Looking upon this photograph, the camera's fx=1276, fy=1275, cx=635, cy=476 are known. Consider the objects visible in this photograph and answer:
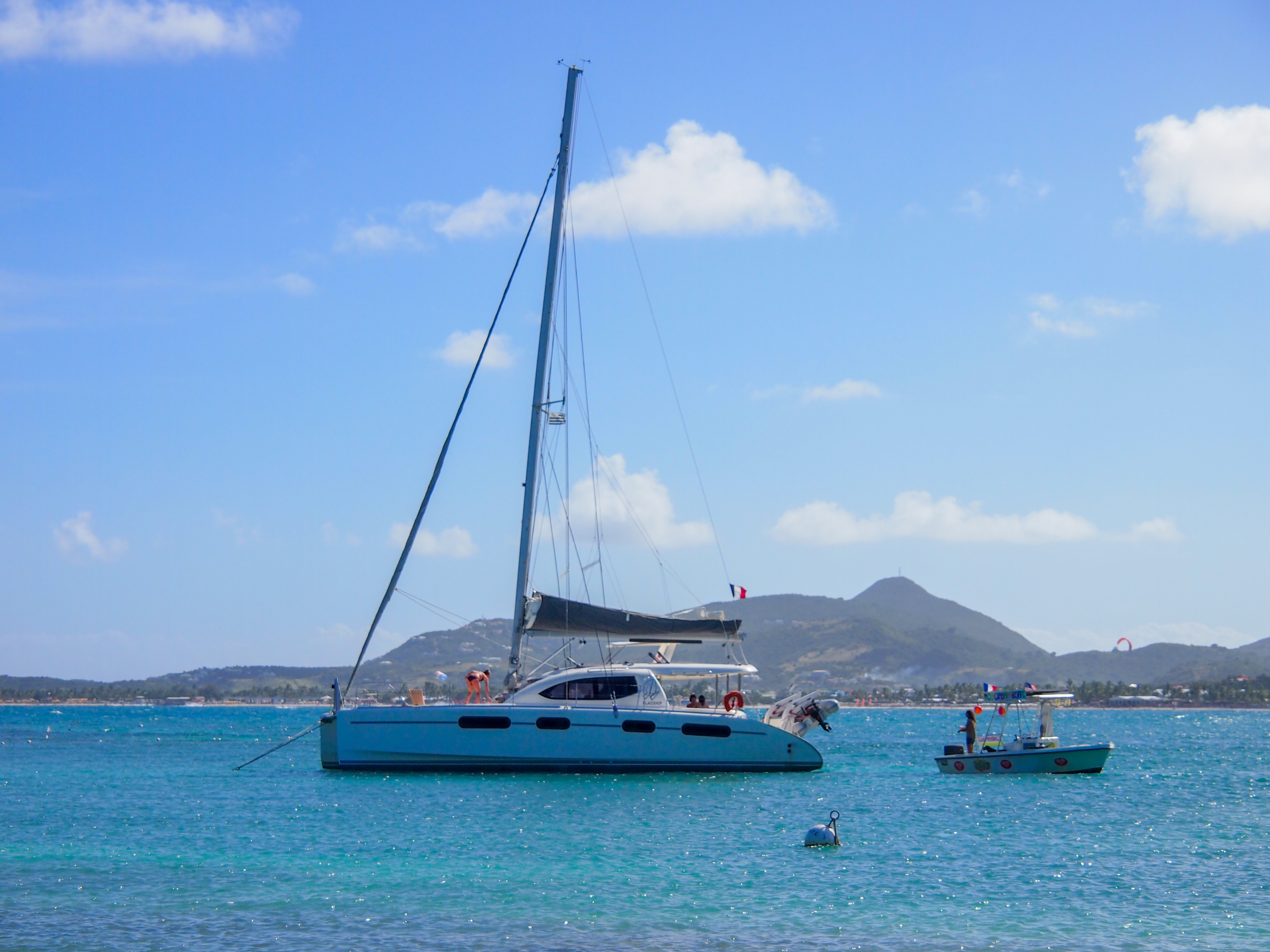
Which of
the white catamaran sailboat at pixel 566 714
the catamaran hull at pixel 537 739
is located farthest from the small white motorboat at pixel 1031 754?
the catamaran hull at pixel 537 739

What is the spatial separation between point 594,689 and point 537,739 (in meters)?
1.97

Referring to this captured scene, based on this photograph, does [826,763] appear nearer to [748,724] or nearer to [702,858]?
[748,724]

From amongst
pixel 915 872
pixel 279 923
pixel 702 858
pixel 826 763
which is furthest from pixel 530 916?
pixel 826 763

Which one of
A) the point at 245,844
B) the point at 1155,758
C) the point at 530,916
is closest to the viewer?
the point at 530,916

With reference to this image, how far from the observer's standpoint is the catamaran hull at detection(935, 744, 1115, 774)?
120 ft

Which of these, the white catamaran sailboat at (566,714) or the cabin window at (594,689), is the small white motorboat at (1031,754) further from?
the cabin window at (594,689)

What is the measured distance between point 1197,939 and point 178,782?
1185 inches

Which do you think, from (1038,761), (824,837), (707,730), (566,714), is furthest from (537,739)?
(1038,761)

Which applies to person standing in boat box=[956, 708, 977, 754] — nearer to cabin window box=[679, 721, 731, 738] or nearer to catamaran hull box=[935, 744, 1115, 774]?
catamaran hull box=[935, 744, 1115, 774]

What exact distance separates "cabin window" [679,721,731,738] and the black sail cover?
8.57ft

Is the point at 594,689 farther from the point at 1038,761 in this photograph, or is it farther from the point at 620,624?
the point at 1038,761

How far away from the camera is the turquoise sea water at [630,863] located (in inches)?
635

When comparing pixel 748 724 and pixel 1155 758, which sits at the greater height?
pixel 748 724

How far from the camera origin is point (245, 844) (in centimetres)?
2342
